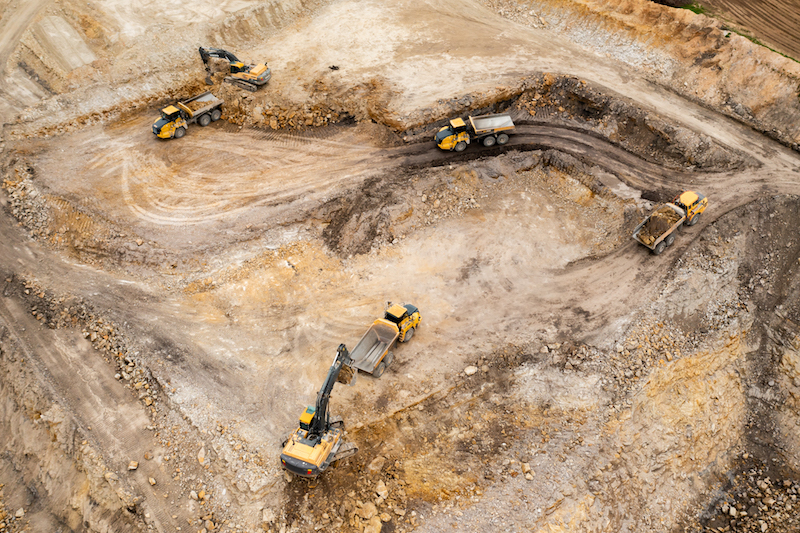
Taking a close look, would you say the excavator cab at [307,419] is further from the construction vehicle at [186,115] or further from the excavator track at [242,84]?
the excavator track at [242,84]

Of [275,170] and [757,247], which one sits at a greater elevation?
[275,170]

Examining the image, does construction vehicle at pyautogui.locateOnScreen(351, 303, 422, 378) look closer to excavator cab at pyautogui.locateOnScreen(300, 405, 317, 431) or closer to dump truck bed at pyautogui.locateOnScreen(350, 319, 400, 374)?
dump truck bed at pyautogui.locateOnScreen(350, 319, 400, 374)

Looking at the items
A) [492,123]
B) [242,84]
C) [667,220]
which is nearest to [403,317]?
[667,220]

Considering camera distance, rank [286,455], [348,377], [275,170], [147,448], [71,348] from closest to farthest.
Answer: [286,455] < [147,448] < [348,377] < [71,348] < [275,170]

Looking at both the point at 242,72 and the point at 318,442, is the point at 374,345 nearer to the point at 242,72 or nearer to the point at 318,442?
the point at 318,442

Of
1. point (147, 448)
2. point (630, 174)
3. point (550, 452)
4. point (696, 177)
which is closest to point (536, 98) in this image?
point (630, 174)

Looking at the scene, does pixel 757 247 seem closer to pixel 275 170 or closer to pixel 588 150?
pixel 588 150
